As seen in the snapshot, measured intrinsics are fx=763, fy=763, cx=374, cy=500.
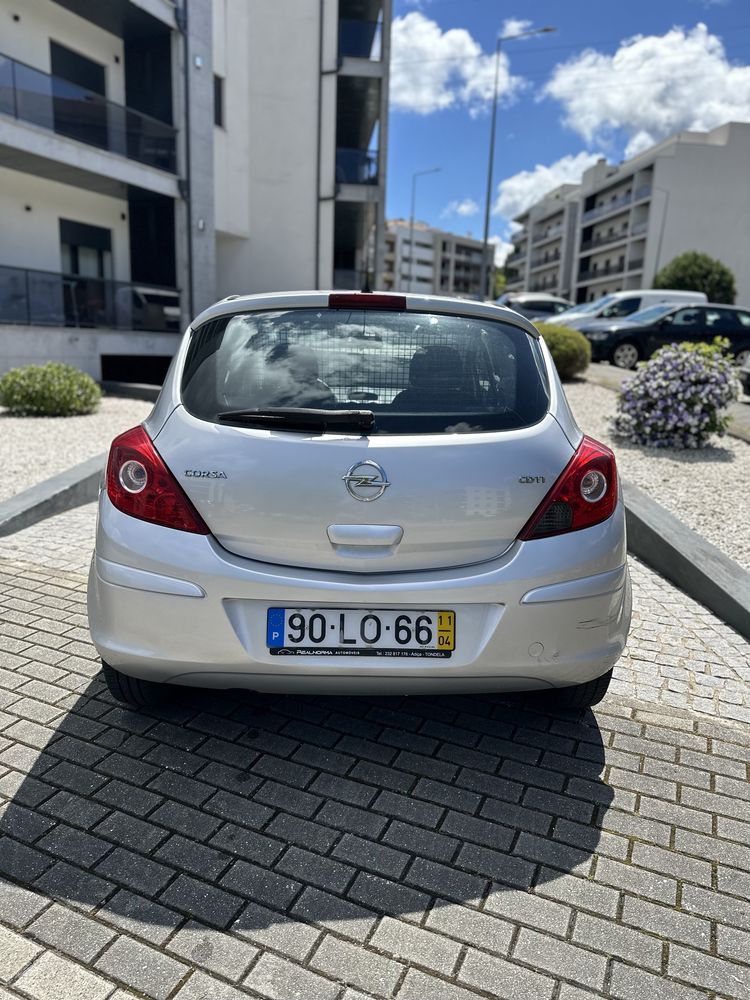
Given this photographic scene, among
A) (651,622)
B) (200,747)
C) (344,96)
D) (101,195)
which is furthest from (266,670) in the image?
(344,96)

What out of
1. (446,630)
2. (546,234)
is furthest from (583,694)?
(546,234)

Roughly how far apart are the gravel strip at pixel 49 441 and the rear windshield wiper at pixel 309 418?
4.73 meters

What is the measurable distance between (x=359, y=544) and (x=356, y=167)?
24874mm

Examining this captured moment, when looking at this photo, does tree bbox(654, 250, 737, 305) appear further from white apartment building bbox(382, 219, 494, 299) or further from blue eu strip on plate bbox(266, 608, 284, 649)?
white apartment building bbox(382, 219, 494, 299)

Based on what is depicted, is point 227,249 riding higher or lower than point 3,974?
higher

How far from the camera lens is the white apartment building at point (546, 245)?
280 ft

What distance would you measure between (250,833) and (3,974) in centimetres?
76

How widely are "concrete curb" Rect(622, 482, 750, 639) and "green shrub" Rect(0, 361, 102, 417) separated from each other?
819 centimetres

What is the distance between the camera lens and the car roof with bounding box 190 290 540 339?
2980mm

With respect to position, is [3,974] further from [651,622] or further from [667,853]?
[651,622]

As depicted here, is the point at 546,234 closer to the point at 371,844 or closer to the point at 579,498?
the point at 579,498

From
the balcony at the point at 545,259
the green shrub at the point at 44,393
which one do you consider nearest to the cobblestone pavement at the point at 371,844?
the green shrub at the point at 44,393

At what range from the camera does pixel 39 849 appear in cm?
233

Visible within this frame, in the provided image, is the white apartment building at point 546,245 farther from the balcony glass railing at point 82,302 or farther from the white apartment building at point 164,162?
the balcony glass railing at point 82,302
